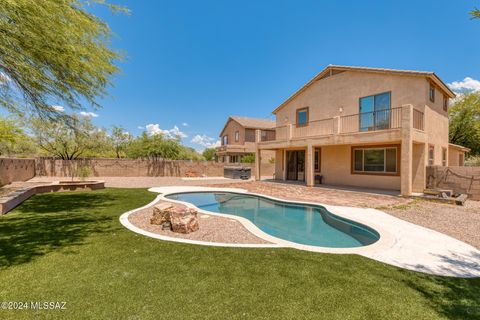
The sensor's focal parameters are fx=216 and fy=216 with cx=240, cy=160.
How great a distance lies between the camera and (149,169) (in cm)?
2295

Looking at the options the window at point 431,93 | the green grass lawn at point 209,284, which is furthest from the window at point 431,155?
the green grass lawn at point 209,284

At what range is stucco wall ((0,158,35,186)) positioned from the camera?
42.2 ft

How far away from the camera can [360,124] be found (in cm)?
1320

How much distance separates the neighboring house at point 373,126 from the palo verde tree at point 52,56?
11868mm

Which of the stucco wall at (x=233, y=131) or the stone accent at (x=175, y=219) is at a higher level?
the stucco wall at (x=233, y=131)

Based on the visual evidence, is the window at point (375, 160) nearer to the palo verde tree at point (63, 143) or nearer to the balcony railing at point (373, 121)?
the balcony railing at point (373, 121)

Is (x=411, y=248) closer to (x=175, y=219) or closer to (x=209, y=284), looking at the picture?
(x=209, y=284)

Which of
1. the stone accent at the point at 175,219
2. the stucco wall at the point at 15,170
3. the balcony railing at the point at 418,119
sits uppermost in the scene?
the balcony railing at the point at 418,119

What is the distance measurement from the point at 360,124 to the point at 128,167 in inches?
826

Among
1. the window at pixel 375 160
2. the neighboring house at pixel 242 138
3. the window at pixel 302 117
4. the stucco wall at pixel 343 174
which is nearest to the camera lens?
the window at pixel 375 160

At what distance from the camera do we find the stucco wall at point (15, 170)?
42.2 feet

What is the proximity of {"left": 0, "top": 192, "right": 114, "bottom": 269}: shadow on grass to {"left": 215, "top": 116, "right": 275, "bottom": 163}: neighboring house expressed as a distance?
22279 mm

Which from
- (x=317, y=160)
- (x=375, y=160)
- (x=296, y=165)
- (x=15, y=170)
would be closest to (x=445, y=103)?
(x=375, y=160)

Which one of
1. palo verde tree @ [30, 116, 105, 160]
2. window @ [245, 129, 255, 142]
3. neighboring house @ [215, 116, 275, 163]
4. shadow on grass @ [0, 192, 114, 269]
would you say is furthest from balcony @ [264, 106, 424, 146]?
palo verde tree @ [30, 116, 105, 160]
